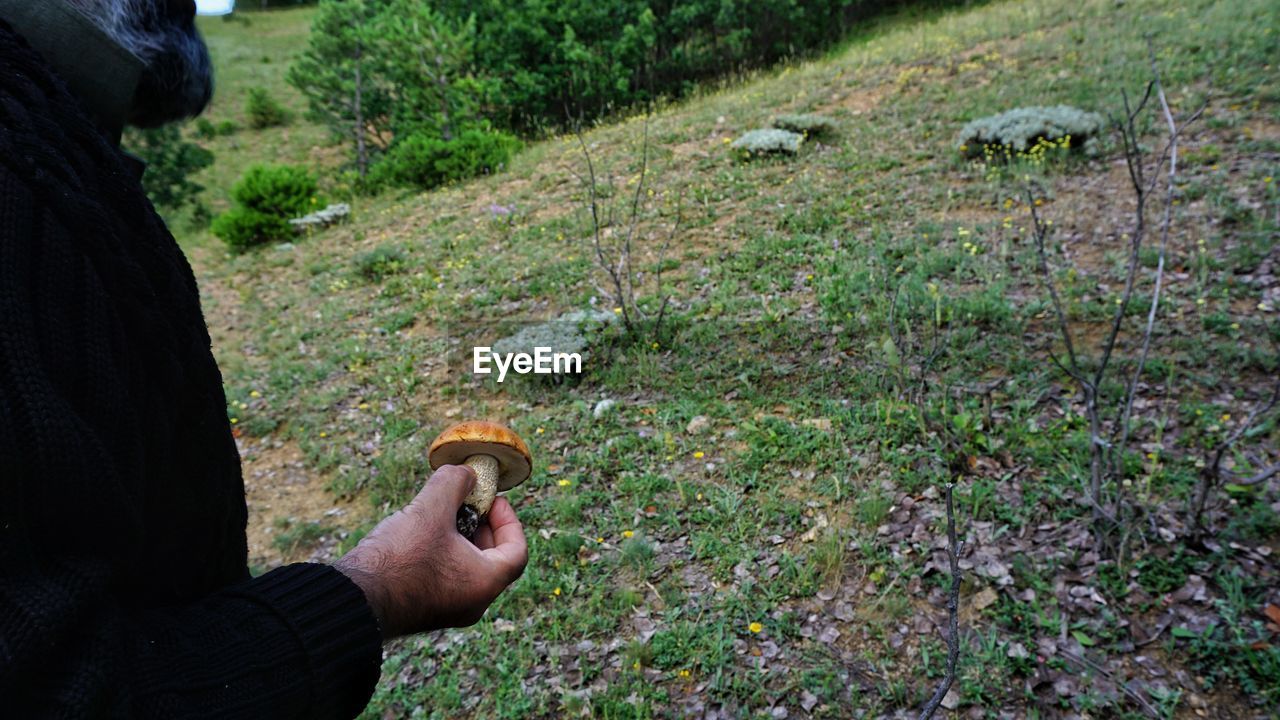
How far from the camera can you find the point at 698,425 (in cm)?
449

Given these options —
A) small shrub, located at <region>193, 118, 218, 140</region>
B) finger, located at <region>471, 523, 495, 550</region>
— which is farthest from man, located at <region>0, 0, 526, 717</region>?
small shrub, located at <region>193, 118, 218, 140</region>

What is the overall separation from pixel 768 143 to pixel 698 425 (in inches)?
221

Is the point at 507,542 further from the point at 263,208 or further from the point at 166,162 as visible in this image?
the point at 166,162

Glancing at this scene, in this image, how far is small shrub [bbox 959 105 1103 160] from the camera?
6.91 metres

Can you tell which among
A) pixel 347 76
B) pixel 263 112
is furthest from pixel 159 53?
pixel 263 112

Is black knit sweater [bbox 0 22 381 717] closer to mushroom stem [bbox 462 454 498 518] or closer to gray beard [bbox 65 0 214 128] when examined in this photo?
gray beard [bbox 65 0 214 128]

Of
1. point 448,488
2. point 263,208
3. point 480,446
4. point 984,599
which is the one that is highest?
point 263,208

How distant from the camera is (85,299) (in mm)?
804

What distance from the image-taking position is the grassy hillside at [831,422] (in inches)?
112

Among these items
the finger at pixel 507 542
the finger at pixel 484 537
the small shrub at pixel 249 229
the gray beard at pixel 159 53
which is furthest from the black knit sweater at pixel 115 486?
the small shrub at pixel 249 229

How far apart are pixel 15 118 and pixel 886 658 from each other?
125 inches

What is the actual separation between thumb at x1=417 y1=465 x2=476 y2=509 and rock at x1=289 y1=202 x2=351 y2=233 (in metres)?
11.1

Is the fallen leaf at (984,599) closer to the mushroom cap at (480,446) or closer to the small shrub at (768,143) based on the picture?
the mushroom cap at (480,446)

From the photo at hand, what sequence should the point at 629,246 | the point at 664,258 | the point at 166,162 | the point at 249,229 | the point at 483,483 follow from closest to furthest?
the point at 483,483
the point at 629,246
the point at 664,258
the point at 249,229
the point at 166,162
